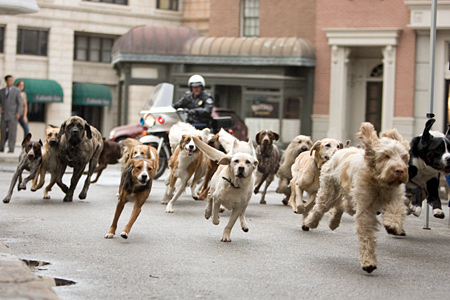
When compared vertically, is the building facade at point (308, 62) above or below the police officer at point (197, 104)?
above

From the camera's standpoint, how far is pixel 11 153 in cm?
2377

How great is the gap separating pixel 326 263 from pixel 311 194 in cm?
327

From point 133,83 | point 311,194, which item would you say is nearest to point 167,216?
point 311,194

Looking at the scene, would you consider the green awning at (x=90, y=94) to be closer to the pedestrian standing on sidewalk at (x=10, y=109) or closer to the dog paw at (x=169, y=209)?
the pedestrian standing on sidewalk at (x=10, y=109)

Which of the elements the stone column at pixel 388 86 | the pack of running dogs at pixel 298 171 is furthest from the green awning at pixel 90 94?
the pack of running dogs at pixel 298 171

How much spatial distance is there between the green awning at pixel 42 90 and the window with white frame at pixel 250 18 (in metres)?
12.3

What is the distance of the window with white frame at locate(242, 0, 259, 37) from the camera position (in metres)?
35.1

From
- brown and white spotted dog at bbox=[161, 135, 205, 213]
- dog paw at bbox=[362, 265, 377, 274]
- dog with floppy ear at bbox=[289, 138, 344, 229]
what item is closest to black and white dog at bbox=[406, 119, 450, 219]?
dog with floppy ear at bbox=[289, 138, 344, 229]

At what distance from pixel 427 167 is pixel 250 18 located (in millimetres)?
25304

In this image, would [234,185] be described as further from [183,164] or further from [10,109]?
[10,109]

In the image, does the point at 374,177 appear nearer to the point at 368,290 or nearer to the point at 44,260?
the point at 368,290

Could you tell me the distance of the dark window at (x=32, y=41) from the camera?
143ft

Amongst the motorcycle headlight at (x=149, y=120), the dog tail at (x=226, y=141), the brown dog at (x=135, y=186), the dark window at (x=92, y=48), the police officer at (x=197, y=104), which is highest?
the dark window at (x=92, y=48)

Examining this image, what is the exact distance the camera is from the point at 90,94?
4456 centimetres
